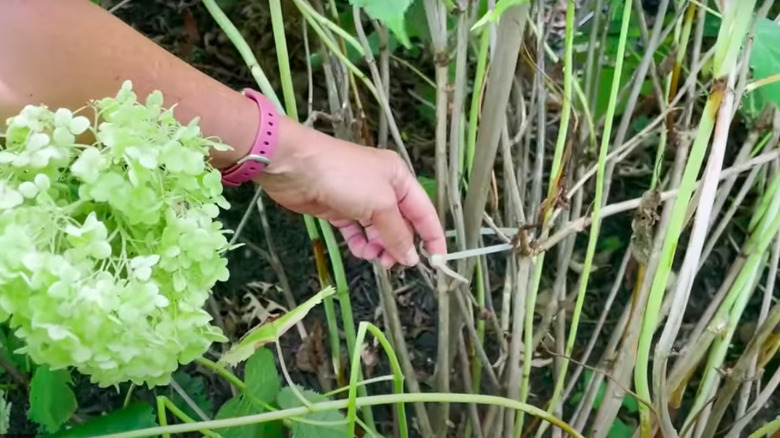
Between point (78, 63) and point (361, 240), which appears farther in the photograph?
point (361, 240)

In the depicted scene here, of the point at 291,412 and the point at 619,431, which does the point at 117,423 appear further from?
the point at 619,431

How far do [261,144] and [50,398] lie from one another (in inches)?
14.4

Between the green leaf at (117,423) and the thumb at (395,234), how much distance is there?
0.93 ft

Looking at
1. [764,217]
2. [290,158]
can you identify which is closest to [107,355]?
[290,158]

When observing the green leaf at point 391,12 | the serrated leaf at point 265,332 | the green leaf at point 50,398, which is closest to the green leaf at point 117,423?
the green leaf at point 50,398

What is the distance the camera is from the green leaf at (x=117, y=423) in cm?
69

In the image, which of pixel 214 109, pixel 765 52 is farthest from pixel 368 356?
pixel 765 52

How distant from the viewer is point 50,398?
73 cm

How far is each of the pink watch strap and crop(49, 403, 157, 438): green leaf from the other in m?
0.28

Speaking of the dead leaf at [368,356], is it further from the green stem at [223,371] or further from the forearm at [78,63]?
the forearm at [78,63]

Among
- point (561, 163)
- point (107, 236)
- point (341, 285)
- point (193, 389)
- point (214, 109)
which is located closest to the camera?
point (107, 236)

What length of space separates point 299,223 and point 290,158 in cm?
52

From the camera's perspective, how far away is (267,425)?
0.74 m

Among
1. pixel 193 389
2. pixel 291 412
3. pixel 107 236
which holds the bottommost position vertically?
pixel 193 389
